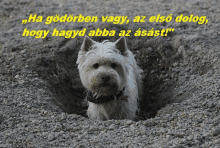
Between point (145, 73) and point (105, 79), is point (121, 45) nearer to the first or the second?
point (105, 79)

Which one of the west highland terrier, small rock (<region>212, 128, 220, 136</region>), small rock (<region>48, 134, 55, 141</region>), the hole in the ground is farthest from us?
the hole in the ground

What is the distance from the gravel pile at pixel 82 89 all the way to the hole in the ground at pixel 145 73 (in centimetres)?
3

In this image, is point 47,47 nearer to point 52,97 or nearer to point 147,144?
point 52,97

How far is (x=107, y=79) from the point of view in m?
4.65

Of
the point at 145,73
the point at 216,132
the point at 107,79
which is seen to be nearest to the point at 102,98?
the point at 107,79

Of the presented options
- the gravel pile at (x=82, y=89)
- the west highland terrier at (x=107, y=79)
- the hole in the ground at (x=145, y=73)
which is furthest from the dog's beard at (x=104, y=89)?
the hole in the ground at (x=145, y=73)

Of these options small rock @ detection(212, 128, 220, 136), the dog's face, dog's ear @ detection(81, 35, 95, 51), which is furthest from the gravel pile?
dog's ear @ detection(81, 35, 95, 51)

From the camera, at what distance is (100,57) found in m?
4.82

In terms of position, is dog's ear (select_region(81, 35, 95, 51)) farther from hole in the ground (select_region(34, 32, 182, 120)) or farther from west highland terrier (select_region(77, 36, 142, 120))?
hole in the ground (select_region(34, 32, 182, 120))

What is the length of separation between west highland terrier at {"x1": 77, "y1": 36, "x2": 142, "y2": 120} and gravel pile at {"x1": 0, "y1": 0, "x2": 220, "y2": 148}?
1.73 ft

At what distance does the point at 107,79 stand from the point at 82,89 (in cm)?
238


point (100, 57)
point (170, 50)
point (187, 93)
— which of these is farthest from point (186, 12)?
point (100, 57)

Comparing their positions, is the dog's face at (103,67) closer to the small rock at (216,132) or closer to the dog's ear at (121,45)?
the dog's ear at (121,45)

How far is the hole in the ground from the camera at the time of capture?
245 inches
